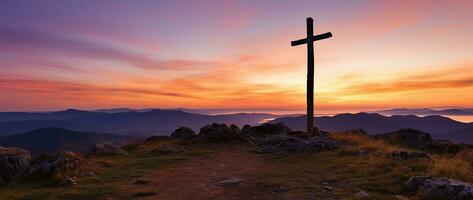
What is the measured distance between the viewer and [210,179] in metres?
14.1

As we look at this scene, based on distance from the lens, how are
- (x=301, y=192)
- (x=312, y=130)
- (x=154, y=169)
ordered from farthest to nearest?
1. (x=312, y=130)
2. (x=154, y=169)
3. (x=301, y=192)

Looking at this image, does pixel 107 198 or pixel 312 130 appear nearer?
pixel 107 198

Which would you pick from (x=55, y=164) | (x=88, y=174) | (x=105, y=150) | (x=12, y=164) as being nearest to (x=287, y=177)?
(x=88, y=174)

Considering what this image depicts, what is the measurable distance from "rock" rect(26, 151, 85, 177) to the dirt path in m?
3.57

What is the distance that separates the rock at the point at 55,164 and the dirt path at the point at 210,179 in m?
3.57

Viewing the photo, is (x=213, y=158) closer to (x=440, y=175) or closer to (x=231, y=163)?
(x=231, y=163)

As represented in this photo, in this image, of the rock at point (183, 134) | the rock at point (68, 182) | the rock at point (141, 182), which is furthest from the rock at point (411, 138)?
the rock at point (68, 182)

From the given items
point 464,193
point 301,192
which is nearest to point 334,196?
point 301,192

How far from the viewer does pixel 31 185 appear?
13438 millimetres

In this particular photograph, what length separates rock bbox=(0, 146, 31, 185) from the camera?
1430 cm

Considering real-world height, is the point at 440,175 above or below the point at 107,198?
above

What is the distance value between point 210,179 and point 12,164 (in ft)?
27.8

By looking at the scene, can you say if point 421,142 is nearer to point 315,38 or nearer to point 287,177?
point 315,38

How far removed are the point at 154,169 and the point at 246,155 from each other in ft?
21.5
